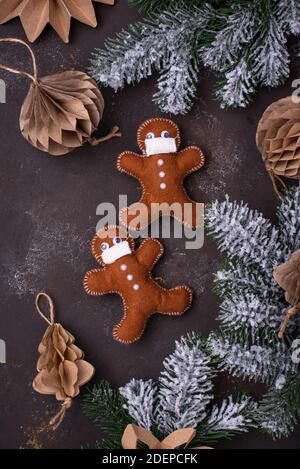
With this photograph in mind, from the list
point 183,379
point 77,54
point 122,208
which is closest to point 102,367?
point 183,379

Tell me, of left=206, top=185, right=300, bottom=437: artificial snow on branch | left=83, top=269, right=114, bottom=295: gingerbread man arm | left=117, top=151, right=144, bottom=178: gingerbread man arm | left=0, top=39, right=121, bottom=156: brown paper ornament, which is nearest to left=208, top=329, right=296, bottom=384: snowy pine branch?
left=206, top=185, right=300, bottom=437: artificial snow on branch

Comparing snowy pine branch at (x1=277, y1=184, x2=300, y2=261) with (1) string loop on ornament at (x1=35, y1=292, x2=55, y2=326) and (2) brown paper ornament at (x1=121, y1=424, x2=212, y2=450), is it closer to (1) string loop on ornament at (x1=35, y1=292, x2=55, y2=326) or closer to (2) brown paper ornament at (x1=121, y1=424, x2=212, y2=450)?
(2) brown paper ornament at (x1=121, y1=424, x2=212, y2=450)

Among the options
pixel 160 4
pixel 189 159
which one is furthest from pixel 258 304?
pixel 160 4

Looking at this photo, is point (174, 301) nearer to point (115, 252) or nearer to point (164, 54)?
point (115, 252)

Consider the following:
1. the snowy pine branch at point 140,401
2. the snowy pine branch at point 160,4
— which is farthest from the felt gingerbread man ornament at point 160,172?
the snowy pine branch at point 140,401

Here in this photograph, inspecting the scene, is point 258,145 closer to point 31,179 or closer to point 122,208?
point 122,208

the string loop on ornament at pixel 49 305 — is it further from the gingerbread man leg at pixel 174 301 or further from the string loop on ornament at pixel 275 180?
the string loop on ornament at pixel 275 180

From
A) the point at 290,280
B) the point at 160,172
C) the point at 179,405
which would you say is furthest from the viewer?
the point at 160,172
